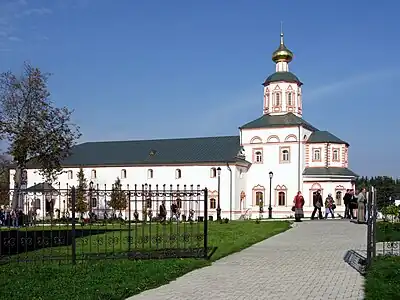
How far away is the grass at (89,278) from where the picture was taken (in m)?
8.89

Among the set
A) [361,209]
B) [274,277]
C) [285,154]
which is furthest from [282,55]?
[274,277]

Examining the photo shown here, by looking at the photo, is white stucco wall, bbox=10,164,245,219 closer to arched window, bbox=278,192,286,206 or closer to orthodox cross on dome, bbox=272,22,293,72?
arched window, bbox=278,192,286,206

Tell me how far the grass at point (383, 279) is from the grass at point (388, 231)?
1083 millimetres

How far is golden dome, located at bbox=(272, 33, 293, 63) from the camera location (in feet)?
210

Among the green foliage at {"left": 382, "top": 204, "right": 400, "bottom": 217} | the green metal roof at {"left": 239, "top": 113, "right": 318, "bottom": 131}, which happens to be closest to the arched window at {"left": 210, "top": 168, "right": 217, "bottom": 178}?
the green metal roof at {"left": 239, "top": 113, "right": 318, "bottom": 131}

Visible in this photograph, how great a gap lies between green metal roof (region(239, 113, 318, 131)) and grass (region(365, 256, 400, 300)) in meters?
46.4

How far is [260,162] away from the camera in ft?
195

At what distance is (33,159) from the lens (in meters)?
38.3

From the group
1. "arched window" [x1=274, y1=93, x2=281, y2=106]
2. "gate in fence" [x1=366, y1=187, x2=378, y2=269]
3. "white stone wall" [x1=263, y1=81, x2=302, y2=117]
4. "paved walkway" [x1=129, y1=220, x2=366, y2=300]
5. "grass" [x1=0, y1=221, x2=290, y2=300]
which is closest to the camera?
"grass" [x1=0, y1=221, x2=290, y2=300]

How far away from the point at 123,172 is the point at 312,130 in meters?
21.1

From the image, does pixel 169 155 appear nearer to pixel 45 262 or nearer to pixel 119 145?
pixel 119 145

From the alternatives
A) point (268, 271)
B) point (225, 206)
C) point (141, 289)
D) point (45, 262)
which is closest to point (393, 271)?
point (268, 271)

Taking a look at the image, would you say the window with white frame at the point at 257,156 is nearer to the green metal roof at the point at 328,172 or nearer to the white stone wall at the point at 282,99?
the green metal roof at the point at 328,172

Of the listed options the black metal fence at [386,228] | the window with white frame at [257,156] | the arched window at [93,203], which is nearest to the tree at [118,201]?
the arched window at [93,203]
